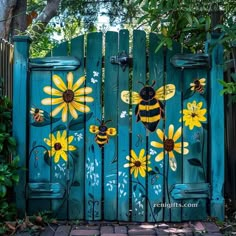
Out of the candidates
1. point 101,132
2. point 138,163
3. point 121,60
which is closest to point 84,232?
point 138,163

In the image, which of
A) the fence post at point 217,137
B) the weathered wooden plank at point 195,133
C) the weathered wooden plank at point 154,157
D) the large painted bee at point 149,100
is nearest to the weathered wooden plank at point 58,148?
the large painted bee at point 149,100

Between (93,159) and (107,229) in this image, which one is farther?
(93,159)

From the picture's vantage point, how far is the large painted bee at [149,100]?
3.91 m

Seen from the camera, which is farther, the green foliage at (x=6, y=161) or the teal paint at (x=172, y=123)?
the teal paint at (x=172, y=123)

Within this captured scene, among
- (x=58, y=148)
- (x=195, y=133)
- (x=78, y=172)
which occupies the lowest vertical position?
(x=78, y=172)

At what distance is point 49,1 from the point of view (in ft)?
24.6

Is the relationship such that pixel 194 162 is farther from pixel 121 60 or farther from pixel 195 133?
pixel 121 60

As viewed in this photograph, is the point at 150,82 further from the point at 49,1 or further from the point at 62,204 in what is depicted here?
the point at 49,1

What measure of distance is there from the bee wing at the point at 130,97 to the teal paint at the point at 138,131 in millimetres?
38

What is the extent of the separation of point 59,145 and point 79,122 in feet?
0.88

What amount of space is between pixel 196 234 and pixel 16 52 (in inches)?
85.1

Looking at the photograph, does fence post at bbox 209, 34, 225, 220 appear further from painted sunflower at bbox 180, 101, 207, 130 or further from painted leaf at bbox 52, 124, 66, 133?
painted leaf at bbox 52, 124, 66, 133

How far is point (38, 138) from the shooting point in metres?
3.90

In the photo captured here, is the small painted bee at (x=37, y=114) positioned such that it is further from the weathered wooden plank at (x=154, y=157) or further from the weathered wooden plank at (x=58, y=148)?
the weathered wooden plank at (x=154, y=157)
